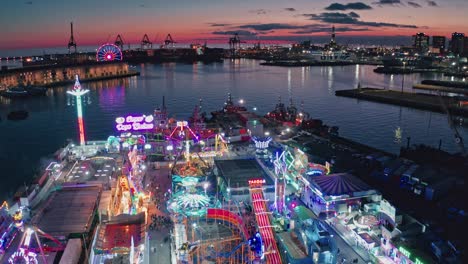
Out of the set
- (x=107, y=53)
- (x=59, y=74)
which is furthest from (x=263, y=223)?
(x=59, y=74)

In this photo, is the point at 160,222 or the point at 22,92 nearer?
the point at 160,222

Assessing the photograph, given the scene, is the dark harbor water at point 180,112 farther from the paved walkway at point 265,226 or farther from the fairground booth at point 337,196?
the fairground booth at point 337,196

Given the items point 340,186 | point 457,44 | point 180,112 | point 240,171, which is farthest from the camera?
point 457,44

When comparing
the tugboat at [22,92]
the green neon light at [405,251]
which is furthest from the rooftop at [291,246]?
Result: the tugboat at [22,92]

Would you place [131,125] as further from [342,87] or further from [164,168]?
[342,87]

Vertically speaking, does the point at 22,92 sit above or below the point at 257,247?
above

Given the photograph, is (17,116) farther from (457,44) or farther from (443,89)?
(457,44)

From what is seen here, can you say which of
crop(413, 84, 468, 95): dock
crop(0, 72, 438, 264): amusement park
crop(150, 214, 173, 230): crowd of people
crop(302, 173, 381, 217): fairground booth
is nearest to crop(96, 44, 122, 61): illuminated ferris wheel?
crop(413, 84, 468, 95): dock
